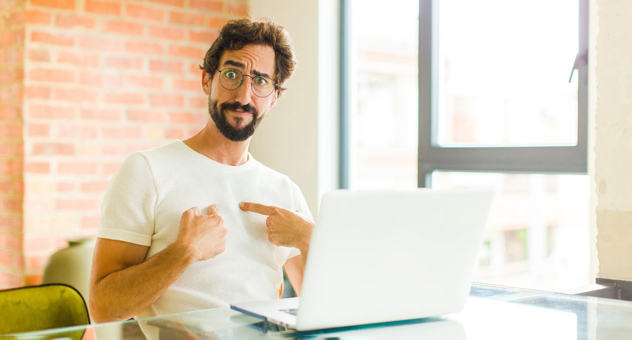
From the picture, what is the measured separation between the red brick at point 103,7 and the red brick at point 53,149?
1.89 feet

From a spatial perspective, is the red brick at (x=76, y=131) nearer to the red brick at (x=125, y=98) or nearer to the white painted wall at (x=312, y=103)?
the red brick at (x=125, y=98)

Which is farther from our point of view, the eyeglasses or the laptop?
the eyeglasses

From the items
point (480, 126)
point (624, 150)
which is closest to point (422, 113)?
point (624, 150)

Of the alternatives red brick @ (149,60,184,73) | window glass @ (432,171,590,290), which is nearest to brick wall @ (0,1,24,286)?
red brick @ (149,60,184,73)

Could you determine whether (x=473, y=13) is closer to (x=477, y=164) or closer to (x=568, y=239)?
(x=477, y=164)

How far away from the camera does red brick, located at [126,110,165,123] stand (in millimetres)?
2865

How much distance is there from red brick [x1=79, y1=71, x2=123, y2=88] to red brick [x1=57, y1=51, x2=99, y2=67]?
0.04 meters

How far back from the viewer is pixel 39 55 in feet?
8.55

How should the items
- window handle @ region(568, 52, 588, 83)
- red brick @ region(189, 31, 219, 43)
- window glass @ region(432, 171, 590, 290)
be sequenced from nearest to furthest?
window handle @ region(568, 52, 588, 83) < red brick @ region(189, 31, 219, 43) < window glass @ region(432, 171, 590, 290)

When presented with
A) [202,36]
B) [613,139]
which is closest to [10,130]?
[202,36]

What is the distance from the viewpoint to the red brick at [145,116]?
9.40 feet

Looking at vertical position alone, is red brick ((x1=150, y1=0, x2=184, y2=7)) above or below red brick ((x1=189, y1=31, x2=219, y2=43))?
above

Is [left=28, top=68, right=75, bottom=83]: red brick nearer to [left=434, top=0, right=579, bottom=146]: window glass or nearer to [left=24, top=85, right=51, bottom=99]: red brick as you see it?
[left=24, top=85, right=51, bottom=99]: red brick

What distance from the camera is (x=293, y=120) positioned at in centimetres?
299
